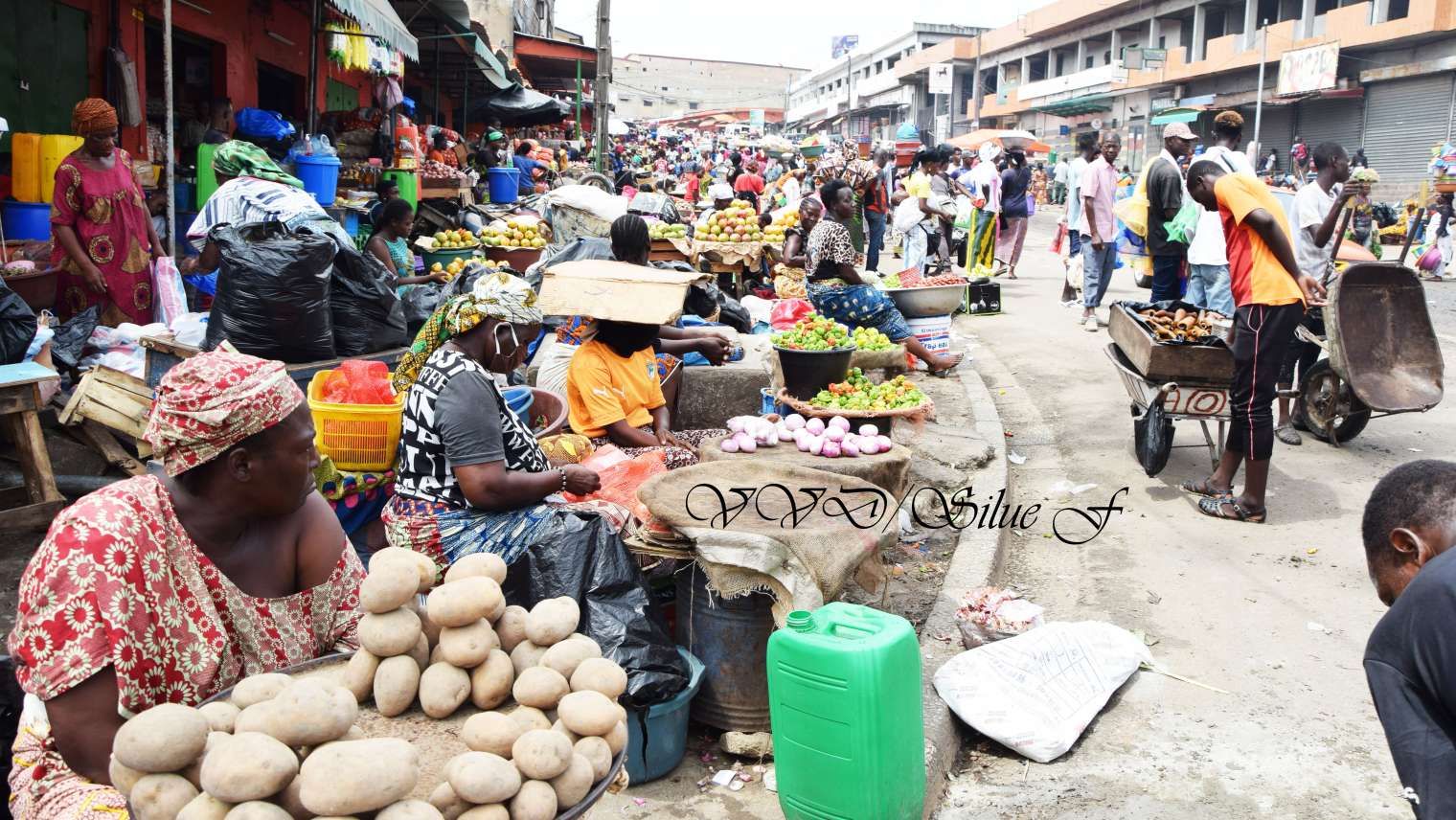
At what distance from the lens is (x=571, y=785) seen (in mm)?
1670

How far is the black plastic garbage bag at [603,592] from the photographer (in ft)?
11.3

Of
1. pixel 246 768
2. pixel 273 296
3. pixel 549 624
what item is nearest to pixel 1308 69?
pixel 273 296

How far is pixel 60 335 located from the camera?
6.14m

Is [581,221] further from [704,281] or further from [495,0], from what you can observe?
[495,0]

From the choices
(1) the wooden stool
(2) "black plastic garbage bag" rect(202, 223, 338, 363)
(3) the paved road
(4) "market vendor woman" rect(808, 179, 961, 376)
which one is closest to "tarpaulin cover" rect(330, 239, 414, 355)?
(2) "black plastic garbage bag" rect(202, 223, 338, 363)

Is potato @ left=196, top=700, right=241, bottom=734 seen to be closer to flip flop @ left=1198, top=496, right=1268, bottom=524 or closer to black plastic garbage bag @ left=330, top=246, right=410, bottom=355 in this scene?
black plastic garbage bag @ left=330, top=246, right=410, bottom=355

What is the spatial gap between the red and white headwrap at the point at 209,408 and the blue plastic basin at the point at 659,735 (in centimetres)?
174

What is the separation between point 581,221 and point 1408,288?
25.3 feet

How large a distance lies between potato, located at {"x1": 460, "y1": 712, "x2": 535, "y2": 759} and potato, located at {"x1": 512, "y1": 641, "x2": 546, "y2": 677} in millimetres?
219

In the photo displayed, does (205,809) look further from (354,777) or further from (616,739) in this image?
(616,739)

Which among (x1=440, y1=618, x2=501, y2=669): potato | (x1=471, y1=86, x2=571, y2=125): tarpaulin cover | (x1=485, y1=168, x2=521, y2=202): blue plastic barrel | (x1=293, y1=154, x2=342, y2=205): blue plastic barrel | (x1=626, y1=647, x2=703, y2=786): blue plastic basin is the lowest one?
(x1=626, y1=647, x2=703, y2=786): blue plastic basin

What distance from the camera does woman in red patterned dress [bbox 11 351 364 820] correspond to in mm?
1945

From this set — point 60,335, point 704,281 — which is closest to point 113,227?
point 60,335

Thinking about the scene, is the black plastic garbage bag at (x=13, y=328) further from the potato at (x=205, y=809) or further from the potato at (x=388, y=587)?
the potato at (x=205, y=809)
